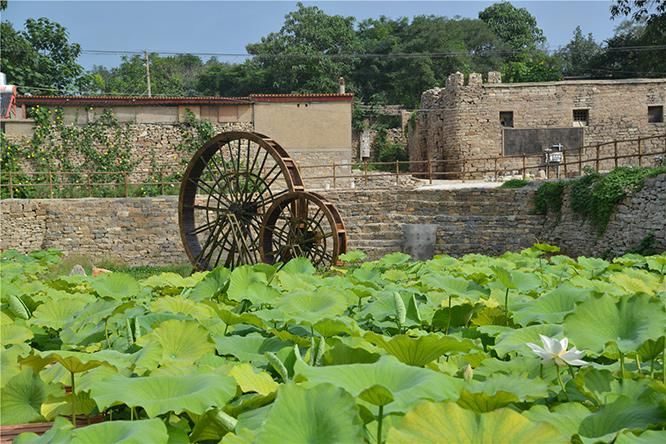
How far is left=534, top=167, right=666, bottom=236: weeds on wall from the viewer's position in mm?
14773

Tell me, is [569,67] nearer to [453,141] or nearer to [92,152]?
[453,141]

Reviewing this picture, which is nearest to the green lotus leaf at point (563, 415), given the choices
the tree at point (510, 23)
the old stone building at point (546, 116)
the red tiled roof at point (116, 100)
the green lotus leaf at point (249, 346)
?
the green lotus leaf at point (249, 346)

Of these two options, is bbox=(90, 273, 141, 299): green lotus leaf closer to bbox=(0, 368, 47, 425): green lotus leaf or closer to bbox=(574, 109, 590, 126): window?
bbox=(0, 368, 47, 425): green lotus leaf

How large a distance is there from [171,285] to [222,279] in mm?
627

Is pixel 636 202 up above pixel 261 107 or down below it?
below

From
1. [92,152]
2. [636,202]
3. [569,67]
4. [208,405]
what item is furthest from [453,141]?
[208,405]

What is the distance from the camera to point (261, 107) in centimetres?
2361

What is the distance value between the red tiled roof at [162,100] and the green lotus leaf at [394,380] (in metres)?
22.1

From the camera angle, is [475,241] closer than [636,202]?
No

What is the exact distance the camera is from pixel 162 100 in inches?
931

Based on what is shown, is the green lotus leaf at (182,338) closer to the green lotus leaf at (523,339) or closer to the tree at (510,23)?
the green lotus leaf at (523,339)

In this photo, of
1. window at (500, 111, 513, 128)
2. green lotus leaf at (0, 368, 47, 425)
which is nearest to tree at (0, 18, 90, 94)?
window at (500, 111, 513, 128)

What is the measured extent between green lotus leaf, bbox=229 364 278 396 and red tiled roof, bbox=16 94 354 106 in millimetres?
21975

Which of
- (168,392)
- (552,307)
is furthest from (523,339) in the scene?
(168,392)
